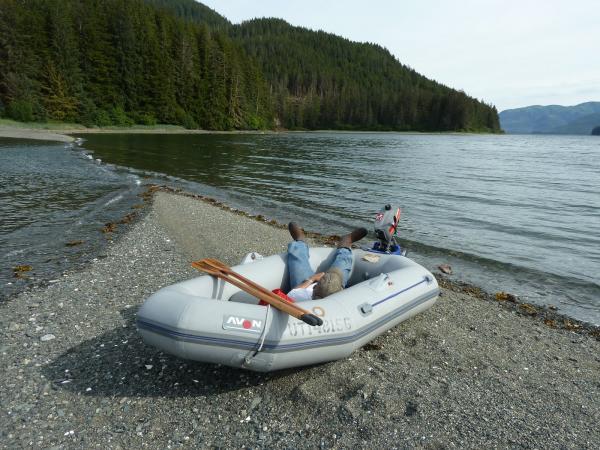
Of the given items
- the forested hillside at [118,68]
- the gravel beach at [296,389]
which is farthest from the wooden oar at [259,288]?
the forested hillside at [118,68]

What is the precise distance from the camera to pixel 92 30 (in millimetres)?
63625

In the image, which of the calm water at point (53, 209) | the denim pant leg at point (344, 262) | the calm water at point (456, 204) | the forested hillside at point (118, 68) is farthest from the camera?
the forested hillside at point (118, 68)

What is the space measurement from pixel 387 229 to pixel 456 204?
36.0 feet

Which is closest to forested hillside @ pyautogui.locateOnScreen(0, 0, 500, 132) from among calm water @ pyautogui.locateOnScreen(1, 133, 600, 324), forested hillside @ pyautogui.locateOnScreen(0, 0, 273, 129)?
forested hillside @ pyautogui.locateOnScreen(0, 0, 273, 129)

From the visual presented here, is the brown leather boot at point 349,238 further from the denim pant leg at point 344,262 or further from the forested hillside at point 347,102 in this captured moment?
the forested hillside at point 347,102

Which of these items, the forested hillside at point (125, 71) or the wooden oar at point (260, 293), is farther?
the forested hillside at point (125, 71)

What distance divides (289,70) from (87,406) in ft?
505

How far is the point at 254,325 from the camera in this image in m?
4.17

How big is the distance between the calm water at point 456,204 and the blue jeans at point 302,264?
4008mm

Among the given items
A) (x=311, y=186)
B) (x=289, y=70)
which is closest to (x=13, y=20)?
(x=311, y=186)

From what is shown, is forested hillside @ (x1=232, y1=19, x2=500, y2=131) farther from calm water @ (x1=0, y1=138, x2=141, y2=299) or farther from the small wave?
the small wave

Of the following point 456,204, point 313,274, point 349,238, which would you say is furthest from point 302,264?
point 456,204

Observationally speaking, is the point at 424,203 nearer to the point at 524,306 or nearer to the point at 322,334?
the point at 524,306

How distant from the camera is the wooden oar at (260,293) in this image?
13.7ft
